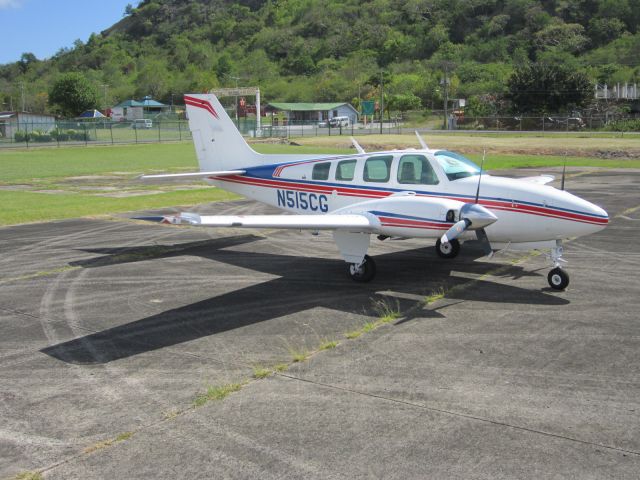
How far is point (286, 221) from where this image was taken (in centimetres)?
1184

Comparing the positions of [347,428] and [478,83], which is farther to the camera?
[478,83]

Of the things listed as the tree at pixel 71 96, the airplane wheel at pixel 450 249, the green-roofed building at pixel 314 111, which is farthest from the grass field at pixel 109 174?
the tree at pixel 71 96

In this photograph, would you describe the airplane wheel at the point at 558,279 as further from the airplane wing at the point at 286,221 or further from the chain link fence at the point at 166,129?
the chain link fence at the point at 166,129

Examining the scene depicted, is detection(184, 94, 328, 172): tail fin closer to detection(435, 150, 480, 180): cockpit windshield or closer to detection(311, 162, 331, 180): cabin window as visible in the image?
detection(311, 162, 331, 180): cabin window

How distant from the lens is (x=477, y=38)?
7756 inches

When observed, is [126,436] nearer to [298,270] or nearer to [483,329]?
[483,329]

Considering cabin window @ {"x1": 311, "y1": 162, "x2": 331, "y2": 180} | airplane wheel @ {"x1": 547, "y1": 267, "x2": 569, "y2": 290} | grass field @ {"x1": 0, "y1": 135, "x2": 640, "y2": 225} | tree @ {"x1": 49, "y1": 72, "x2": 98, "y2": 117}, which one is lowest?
airplane wheel @ {"x1": 547, "y1": 267, "x2": 569, "y2": 290}

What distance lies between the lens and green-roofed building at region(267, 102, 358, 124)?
132 metres

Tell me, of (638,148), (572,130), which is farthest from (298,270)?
(572,130)

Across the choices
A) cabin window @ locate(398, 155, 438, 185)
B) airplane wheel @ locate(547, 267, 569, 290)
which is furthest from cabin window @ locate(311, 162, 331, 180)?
airplane wheel @ locate(547, 267, 569, 290)

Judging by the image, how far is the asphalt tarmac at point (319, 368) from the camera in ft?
20.3

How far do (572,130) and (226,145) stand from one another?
81357mm

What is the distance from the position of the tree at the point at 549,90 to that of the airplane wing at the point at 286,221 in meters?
94.7

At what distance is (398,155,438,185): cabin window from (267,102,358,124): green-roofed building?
11958 centimetres
